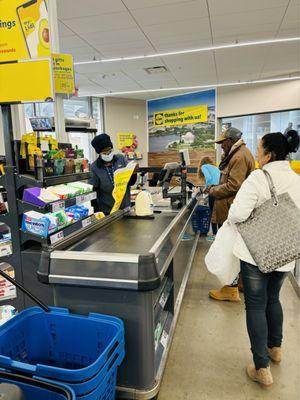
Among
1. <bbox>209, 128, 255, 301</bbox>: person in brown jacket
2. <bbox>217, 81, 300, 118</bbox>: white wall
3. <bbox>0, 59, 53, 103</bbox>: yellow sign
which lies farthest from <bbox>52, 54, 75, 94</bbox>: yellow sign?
<bbox>217, 81, 300, 118</bbox>: white wall

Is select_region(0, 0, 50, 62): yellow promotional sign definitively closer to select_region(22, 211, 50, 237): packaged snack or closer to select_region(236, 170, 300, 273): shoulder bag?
select_region(22, 211, 50, 237): packaged snack

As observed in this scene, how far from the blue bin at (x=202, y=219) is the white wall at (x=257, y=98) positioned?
5391mm

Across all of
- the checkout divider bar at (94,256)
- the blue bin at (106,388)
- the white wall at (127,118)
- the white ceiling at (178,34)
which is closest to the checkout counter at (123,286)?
the checkout divider bar at (94,256)

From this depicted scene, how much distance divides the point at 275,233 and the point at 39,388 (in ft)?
4.52

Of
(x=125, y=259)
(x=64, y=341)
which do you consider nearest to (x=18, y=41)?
(x=125, y=259)

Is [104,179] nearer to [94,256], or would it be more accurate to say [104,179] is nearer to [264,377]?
[94,256]

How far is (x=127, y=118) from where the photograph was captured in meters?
10.8

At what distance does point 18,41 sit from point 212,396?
2.39 meters

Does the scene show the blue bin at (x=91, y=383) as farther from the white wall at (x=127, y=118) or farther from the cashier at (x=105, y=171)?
the white wall at (x=127, y=118)

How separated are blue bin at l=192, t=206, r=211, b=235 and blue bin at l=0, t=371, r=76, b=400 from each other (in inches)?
161

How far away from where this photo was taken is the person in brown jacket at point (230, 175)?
114 inches

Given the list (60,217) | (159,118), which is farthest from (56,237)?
(159,118)

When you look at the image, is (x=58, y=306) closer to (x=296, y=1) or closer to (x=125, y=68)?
(x=296, y=1)

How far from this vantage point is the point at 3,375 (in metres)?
1.10
